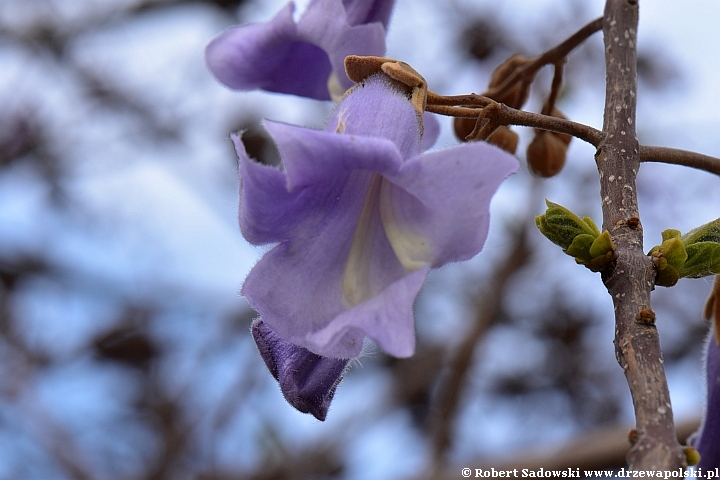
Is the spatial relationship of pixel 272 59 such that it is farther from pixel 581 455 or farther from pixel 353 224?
pixel 581 455

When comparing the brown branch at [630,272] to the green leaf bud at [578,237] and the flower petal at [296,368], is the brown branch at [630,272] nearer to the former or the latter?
the green leaf bud at [578,237]

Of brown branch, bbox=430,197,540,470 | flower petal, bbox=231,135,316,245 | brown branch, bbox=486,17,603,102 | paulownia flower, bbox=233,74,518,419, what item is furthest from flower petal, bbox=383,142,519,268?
brown branch, bbox=430,197,540,470

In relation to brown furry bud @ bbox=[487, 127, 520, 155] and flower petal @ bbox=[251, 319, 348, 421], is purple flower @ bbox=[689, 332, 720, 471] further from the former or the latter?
flower petal @ bbox=[251, 319, 348, 421]

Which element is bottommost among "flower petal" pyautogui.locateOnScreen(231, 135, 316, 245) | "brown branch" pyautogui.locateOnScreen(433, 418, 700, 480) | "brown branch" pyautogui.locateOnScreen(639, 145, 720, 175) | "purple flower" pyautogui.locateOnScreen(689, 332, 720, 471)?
"purple flower" pyautogui.locateOnScreen(689, 332, 720, 471)

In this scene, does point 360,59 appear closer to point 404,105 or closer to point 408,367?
point 404,105

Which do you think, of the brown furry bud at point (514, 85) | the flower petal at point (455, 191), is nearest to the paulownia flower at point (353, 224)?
the flower petal at point (455, 191)

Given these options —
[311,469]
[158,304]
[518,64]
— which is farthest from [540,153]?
[158,304]

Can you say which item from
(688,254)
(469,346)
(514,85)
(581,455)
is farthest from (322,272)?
(469,346)
